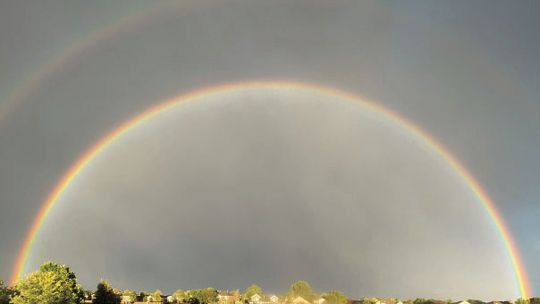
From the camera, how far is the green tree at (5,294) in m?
83.1

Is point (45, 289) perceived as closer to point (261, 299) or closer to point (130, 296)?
point (130, 296)

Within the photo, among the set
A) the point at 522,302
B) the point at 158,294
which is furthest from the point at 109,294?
the point at 522,302

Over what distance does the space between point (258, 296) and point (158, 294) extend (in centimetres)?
4466

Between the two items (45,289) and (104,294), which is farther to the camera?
(104,294)

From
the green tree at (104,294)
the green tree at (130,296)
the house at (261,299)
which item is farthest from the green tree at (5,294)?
the house at (261,299)

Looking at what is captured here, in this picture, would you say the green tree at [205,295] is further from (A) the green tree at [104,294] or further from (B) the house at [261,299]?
(A) the green tree at [104,294]

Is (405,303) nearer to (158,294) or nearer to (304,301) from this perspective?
(304,301)

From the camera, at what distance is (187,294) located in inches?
7648

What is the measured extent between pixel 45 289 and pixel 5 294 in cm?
1478

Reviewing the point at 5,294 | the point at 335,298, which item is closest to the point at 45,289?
the point at 5,294

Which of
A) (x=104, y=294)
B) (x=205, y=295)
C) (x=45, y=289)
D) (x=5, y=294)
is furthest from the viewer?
(x=205, y=295)

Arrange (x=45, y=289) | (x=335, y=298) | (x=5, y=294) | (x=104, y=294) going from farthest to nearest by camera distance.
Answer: (x=335, y=298), (x=104, y=294), (x=5, y=294), (x=45, y=289)

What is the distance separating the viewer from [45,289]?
75.4m

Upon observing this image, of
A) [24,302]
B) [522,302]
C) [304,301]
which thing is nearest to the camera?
[24,302]
